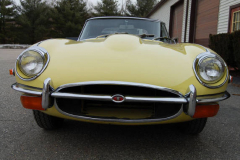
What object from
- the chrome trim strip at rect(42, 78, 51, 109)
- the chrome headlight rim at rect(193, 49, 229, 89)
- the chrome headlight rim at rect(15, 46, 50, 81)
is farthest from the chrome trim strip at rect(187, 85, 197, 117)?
→ the chrome headlight rim at rect(15, 46, 50, 81)

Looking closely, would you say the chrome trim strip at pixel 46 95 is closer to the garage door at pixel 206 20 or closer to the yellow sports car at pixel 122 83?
the yellow sports car at pixel 122 83

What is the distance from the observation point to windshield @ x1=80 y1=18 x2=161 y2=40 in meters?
2.89

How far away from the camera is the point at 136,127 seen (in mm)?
2090

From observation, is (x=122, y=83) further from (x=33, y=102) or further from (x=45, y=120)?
(x=45, y=120)

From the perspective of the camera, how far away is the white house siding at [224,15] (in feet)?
24.2

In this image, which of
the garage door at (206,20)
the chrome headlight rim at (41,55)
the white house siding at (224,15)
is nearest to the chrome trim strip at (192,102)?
the chrome headlight rim at (41,55)

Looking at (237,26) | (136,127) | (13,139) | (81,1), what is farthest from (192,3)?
(81,1)

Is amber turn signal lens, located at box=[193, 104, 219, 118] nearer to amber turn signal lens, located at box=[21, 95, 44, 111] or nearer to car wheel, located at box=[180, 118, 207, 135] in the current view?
car wheel, located at box=[180, 118, 207, 135]

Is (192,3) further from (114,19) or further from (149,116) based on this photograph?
(149,116)

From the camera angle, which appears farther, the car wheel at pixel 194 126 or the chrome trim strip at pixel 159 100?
the car wheel at pixel 194 126

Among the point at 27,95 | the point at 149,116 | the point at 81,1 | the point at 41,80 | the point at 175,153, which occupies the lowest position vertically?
the point at 175,153

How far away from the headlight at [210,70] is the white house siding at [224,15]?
6.70 m

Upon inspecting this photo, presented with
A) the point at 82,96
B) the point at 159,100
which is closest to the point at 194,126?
the point at 159,100

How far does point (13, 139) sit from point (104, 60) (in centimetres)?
102
